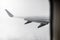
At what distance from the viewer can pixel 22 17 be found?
153 cm

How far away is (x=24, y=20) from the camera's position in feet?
4.99

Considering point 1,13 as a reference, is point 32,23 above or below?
below

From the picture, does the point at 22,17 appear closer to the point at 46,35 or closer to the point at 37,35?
the point at 37,35

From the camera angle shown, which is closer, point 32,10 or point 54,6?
point 54,6

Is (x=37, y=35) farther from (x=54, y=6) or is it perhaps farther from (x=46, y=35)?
(x=54, y=6)

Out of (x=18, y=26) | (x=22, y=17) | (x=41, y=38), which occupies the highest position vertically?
(x=22, y=17)

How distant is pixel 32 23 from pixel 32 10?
20 centimetres

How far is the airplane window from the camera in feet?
4.91

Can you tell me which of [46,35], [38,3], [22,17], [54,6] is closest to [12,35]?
[22,17]

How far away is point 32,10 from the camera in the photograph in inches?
60.1

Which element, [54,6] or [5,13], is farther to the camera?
[5,13]

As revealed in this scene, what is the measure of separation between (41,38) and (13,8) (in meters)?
0.64

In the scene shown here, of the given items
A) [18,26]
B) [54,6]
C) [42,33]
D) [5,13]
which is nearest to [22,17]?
[18,26]

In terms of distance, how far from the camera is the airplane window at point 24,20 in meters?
1.50
